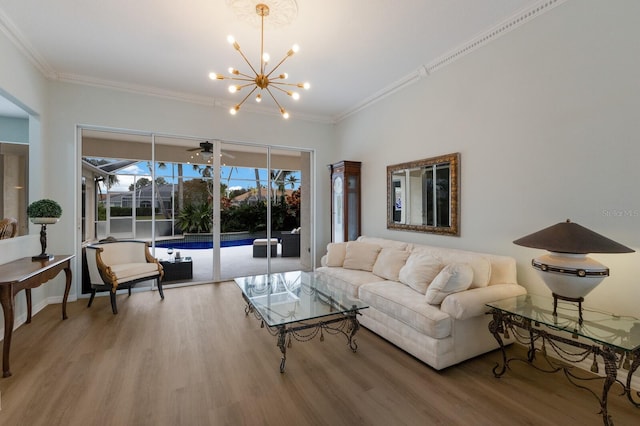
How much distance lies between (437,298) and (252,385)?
166 cm

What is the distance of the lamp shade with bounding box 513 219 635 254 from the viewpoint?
1.92m

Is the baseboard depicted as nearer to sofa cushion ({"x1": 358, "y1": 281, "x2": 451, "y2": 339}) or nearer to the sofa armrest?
sofa cushion ({"x1": 358, "y1": 281, "x2": 451, "y2": 339})

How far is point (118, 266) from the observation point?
12.6 feet

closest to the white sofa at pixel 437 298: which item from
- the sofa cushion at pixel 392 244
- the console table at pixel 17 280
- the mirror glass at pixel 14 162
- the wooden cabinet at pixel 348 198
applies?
the sofa cushion at pixel 392 244

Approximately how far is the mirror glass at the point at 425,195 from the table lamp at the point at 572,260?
1264 millimetres

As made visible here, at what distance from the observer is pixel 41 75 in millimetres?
3689

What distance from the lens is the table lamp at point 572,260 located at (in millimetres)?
1944

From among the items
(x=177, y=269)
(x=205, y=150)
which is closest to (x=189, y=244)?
(x=177, y=269)

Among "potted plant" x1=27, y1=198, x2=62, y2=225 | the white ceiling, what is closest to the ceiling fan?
the white ceiling

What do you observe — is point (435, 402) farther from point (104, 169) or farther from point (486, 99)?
point (104, 169)

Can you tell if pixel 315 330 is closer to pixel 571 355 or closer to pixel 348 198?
Answer: pixel 571 355

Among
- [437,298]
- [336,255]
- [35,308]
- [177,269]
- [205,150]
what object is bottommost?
[35,308]

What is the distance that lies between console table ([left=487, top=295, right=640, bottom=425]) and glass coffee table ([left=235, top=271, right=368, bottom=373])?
1.21 meters

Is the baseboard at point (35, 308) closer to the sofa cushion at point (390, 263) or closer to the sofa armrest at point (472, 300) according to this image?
the sofa cushion at point (390, 263)
